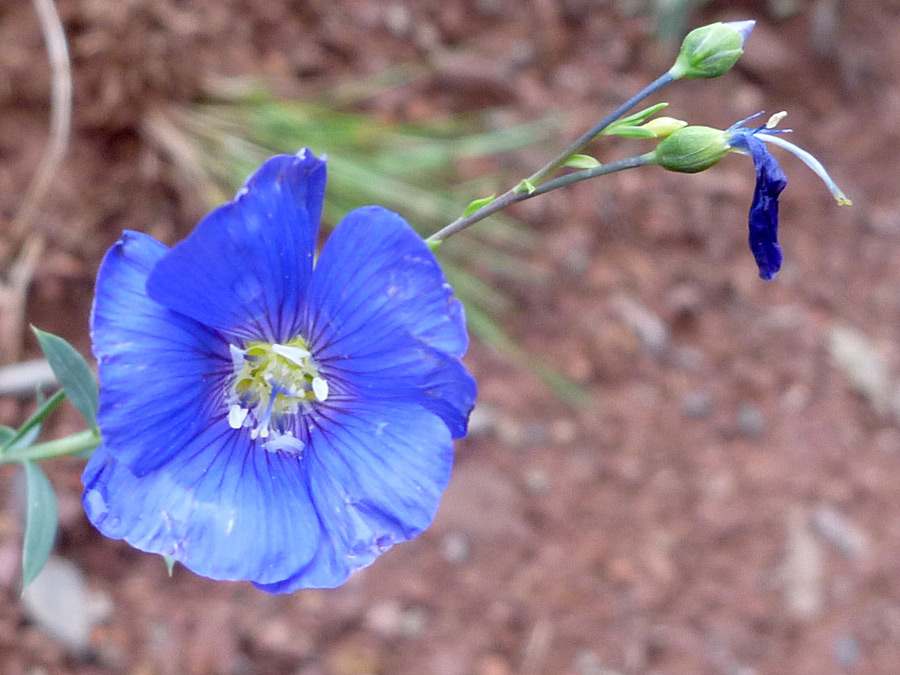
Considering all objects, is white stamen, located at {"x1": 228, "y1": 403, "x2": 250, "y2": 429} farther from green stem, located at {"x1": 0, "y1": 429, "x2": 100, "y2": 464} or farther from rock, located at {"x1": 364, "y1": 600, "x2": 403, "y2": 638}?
rock, located at {"x1": 364, "y1": 600, "x2": 403, "y2": 638}

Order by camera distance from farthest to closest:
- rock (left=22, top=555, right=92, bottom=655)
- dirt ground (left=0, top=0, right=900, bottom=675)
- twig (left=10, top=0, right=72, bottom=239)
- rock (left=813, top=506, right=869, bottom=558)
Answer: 1. rock (left=813, top=506, right=869, bottom=558)
2. twig (left=10, top=0, right=72, bottom=239)
3. dirt ground (left=0, top=0, right=900, bottom=675)
4. rock (left=22, top=555, right=92, bottom=655)

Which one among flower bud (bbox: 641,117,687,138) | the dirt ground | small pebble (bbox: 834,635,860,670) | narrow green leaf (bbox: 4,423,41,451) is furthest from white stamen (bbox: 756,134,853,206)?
small pebble (bbox: 834,635,860,670)

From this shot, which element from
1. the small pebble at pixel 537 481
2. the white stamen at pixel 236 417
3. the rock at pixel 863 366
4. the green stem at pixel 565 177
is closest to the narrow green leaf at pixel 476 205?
the green stem at pixel 565 177

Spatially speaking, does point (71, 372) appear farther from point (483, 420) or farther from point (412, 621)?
point (483, 420)

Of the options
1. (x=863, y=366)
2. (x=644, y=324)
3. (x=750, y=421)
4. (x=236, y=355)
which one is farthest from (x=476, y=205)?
(x=863, y=366)

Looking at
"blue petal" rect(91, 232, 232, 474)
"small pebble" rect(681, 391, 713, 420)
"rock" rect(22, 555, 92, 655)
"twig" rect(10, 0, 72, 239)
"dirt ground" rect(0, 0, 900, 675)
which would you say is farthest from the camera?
"small pebble" rect(681, 391, 713, 420)

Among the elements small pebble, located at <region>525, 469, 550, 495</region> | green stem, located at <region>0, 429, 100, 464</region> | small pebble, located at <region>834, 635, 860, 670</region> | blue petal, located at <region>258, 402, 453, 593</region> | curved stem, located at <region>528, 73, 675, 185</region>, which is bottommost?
small pebble, located at <region>834, 635, 860, 670</region>
